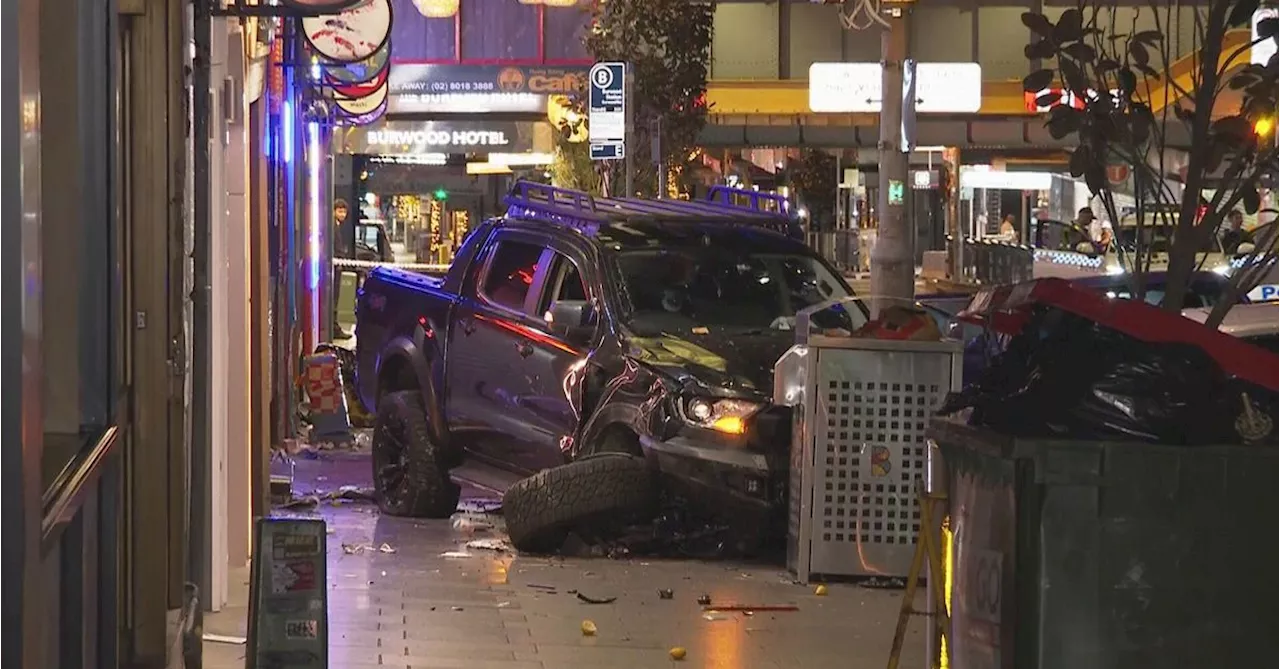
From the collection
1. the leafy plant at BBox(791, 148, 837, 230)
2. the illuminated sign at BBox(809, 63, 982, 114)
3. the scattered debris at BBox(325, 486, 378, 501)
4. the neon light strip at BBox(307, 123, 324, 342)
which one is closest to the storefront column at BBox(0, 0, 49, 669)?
the scattered debris at BBox(325, 486, 378, 501)

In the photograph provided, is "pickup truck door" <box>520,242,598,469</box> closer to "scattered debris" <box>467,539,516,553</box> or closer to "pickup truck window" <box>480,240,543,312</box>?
"pickup truck window" <box>480,240,543,312</box>

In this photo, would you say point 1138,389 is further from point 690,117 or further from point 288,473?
point 690,117

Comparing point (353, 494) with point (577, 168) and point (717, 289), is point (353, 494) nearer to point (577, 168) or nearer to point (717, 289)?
point (717, 289)

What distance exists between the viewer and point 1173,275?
235 inches

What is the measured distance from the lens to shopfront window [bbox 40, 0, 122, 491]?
203 inches

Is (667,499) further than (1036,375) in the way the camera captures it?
Yes

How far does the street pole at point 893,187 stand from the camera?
571 inches

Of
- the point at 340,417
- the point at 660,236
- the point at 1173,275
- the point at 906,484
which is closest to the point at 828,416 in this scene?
the point at 906,484

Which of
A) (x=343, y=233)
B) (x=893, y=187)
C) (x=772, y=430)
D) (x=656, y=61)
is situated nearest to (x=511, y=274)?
(x=772, y=430)

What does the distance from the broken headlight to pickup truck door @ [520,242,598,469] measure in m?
1.03

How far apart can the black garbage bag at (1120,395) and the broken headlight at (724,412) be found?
4.83m

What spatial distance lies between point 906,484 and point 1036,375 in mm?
4530

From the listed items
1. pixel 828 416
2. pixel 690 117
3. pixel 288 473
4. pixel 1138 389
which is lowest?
pixel 288 473

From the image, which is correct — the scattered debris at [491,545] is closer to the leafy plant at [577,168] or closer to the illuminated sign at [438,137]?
the leafy plant at [577,168]
